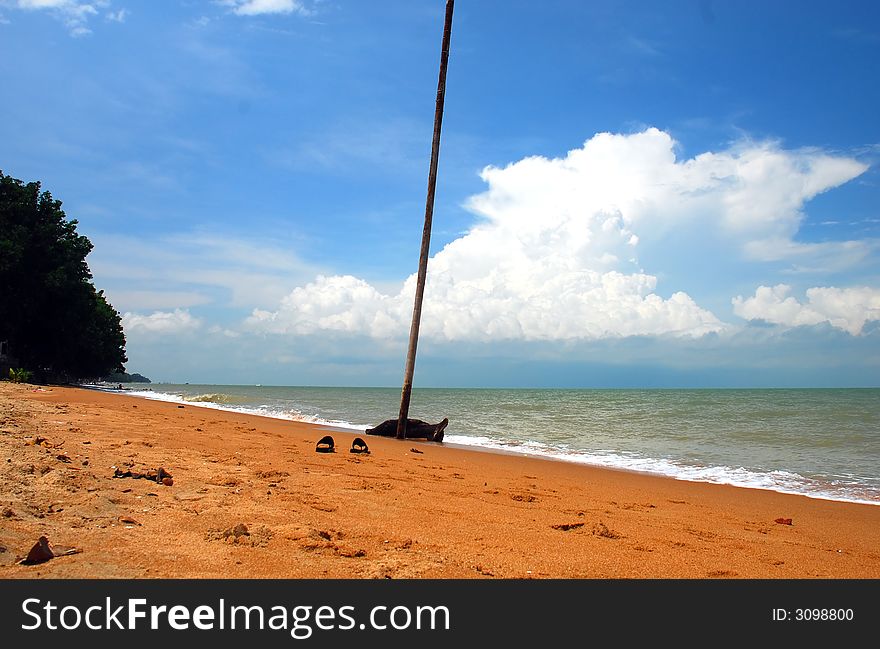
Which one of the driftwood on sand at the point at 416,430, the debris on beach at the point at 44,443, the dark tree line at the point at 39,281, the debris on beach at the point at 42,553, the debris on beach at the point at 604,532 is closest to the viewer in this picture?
the debris on beach at the point at 42,553

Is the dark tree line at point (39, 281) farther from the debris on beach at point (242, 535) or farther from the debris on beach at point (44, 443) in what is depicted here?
the debris on beach at point (242, 535)

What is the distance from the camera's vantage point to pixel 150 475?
535 centimetres

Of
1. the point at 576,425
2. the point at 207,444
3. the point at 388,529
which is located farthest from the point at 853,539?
the point at 576,425

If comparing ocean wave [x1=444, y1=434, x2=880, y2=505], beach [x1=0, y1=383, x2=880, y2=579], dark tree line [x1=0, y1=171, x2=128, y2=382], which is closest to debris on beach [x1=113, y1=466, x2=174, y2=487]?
beach [x1=0, y1=383, x2=880, y2=579]

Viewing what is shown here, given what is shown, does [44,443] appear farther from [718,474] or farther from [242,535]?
[718,474]

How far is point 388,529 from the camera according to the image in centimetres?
435

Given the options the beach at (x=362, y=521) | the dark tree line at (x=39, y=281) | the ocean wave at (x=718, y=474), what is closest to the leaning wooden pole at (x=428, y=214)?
the ocean wave at (x=718, y=474)

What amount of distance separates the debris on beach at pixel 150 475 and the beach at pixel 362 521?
0.18 feet

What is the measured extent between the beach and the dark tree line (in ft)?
83.6

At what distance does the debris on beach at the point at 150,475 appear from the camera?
5164mm

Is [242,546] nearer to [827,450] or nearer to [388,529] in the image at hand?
[388,529]

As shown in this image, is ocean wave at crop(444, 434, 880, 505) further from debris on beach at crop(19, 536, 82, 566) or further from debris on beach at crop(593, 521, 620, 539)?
debris on beach at crop(19, 536, 82, 566)

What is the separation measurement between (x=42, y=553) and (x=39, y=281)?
107 ft
